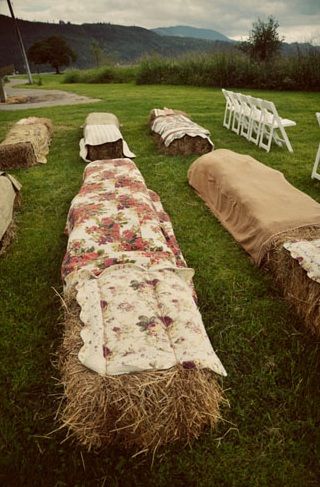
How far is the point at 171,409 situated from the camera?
241cm

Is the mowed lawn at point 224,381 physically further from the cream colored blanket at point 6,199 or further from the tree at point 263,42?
the tree at point 263,42

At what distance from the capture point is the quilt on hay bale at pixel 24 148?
27.0 ft

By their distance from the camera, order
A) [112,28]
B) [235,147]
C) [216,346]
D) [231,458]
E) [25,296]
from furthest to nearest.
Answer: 1. [112,28]
2. [235,147]
3. [25,296]
4. [216,346]
5. [231,458]

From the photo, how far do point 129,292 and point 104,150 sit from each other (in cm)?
626

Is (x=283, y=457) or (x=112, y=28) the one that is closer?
(x=283, y=457)

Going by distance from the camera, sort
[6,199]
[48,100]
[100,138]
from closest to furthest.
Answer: [6,199] < [100,138] < [48,100]

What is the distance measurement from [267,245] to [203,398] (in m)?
2.32

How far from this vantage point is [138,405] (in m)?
2.37

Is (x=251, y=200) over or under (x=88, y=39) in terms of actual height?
over

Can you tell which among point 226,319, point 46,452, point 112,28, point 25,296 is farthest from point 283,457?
point 112,28

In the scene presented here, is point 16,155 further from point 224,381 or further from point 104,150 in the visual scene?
point 224,381

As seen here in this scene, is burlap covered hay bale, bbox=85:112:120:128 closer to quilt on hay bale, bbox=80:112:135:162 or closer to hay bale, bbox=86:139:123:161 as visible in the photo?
quilt on hay bale, bbox=80:112:135:162

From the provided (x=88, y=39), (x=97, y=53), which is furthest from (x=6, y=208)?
(x=88, y=39)

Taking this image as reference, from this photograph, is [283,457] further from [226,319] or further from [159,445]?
[226,319]
